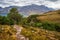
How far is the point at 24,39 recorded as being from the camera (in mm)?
22156

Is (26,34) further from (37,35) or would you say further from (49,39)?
(49,39)

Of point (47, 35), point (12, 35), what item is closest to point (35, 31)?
point (47, 35)

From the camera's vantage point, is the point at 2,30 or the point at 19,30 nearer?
the point at 2,30

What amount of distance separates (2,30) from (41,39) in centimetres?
453

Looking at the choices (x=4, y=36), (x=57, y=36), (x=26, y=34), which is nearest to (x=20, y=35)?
(x=26, y=34)

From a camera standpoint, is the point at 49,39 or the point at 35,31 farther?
the point at 35,31

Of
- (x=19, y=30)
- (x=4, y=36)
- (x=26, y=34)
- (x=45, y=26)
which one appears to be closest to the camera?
(x=4, y=36)

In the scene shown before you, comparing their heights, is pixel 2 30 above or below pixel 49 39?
above

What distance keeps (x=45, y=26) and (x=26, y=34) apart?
20.6 feet

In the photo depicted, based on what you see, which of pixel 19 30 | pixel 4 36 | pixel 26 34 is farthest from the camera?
pixel 19 30

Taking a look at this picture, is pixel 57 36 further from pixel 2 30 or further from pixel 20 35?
pixel 2 30

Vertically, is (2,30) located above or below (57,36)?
above

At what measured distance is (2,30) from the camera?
22672mm

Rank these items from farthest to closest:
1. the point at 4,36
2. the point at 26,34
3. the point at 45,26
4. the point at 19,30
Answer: the point at 45,26, the point at 19,30, the point at 26,34, the point at 4,36
